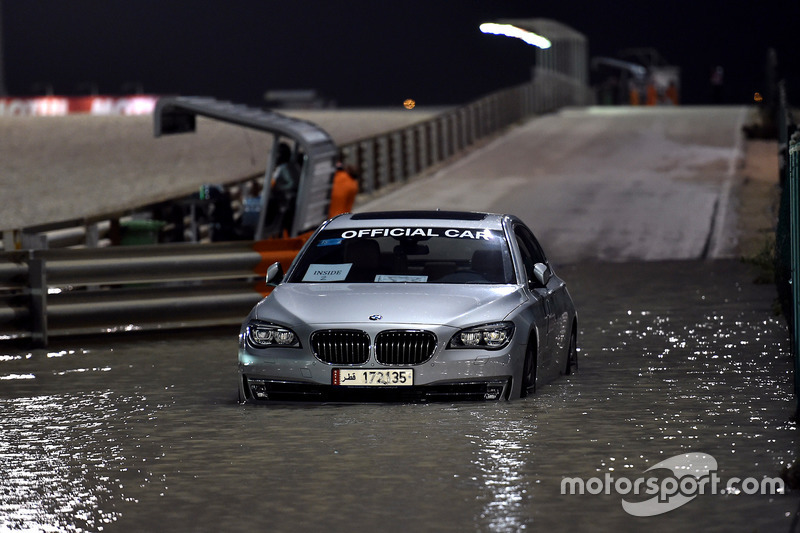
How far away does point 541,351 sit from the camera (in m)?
11.0

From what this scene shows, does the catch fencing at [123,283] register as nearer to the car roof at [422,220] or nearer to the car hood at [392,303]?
the car roof at [422,220]

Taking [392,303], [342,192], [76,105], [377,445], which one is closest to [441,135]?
[342,192]

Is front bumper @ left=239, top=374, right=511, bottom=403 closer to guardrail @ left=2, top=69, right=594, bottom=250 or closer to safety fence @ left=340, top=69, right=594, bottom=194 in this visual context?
guardrail @ left=2, top=69, right=594, bottom=250

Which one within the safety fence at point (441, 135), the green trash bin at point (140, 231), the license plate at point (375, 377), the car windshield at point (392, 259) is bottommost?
the safety fence at point (441, 135)

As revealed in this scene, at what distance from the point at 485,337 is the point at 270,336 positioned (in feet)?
4.62

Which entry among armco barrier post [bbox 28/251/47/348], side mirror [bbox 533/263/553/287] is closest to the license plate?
side mirror [bbox 533/263/553/287]

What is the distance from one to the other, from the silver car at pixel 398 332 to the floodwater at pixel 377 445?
18 centimetres

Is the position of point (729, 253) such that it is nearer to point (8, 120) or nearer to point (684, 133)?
point (684, 133)

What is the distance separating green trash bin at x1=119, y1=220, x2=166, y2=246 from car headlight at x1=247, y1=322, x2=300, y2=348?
31.3 feet

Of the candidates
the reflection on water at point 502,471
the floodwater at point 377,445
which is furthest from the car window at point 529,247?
the reflection on water at point 502,471

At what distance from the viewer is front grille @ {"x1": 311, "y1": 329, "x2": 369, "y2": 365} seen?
1023cm

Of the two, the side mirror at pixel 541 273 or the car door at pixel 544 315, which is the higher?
the side mirror at pixel 541 273

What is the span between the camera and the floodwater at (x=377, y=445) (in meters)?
7.04

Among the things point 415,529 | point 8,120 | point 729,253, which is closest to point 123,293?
point 415,529
